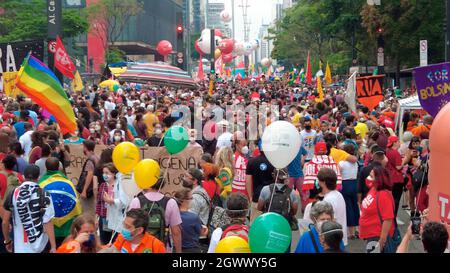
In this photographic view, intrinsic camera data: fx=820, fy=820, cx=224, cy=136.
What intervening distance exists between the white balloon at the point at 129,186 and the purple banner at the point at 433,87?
13.2 feet

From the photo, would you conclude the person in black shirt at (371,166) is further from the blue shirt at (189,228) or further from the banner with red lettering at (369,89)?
the banner with red lettering at (369,89)

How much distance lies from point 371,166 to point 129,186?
11.4ft

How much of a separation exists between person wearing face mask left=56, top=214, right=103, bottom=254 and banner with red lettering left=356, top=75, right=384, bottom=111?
13.9m

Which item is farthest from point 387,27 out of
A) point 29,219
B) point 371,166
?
point 29,219

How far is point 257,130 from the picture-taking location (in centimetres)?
1689

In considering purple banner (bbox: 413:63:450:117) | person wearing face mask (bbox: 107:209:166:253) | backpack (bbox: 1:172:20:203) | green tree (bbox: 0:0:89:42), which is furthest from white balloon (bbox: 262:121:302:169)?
green tree (bbox: 0:0:89:42)

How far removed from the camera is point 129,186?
833 centimetres

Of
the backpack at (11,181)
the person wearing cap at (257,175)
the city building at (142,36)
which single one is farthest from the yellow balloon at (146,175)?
the city building at (142,36)

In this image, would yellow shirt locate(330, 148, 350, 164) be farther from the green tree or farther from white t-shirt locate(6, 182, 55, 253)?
the green tree

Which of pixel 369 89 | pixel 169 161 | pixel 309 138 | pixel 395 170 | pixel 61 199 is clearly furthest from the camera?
pixel 369 89

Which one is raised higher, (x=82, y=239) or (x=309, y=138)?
(x=82, y=239)

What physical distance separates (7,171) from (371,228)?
153 inches

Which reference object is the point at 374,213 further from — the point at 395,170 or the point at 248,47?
the point at 248,47

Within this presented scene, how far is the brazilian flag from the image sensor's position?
8.11m
